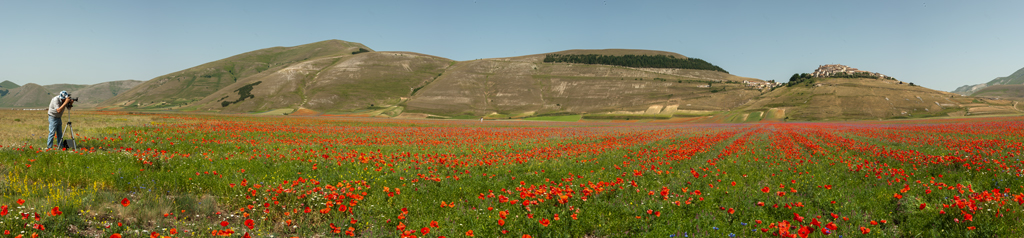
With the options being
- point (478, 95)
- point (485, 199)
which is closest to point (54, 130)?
point (485, 199)

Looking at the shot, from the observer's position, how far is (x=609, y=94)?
6639 inches

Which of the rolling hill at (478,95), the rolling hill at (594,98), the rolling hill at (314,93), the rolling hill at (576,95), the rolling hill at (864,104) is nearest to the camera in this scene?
the rolling hill at (864,104)

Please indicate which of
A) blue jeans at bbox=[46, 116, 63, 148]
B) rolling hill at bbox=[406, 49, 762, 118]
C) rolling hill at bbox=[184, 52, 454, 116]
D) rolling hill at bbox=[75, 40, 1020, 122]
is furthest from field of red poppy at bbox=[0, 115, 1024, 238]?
rolling hill at bbox=[184, 52, 454, 116]

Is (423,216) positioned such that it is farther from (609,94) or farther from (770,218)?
(609,94)

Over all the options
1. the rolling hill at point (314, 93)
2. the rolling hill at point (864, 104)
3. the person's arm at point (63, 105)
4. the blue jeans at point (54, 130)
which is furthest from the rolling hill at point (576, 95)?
the blue jeans at point (54, 130)

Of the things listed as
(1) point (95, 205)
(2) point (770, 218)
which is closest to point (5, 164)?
(1) point (95, 205)

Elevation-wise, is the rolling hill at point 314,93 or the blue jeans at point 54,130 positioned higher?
the rolling hill at point 314,93

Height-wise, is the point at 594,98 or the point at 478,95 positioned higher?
the point at 478,95

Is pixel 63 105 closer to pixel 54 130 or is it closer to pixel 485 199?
pixel 54 130

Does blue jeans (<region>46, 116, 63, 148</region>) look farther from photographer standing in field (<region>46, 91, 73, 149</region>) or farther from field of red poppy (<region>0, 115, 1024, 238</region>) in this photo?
field of red poppy (<region>0, 115, 1024, 238</region>)

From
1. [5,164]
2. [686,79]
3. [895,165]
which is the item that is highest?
[686,79]

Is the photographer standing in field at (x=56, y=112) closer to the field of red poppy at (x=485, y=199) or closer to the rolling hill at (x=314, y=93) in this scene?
the field of red poppy at (x=485, y=199)

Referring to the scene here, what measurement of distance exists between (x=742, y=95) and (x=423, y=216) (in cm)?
17138

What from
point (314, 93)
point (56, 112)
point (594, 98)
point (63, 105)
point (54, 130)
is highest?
point (314, 93)
